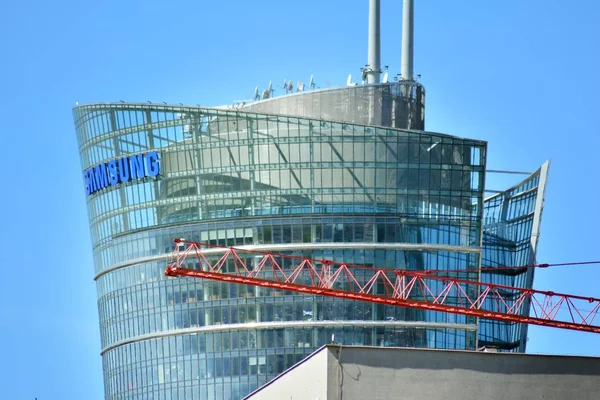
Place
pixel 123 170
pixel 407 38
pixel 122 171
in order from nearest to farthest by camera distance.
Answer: pixel 123 170 < pixel 122 171 < pixel 407 38

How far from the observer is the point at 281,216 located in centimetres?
17700

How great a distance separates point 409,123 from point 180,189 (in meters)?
28.4

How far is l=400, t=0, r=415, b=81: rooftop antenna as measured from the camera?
193m

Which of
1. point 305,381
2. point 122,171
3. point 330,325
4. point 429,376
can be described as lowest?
point 330,325

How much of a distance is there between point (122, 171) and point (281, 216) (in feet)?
66.7

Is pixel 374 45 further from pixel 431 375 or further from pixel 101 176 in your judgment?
pixel 431 375

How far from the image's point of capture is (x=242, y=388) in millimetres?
176625

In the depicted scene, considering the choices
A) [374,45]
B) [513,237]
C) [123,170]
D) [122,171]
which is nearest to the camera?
[123,170]

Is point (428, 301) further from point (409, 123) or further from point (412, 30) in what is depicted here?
point (412, 30)

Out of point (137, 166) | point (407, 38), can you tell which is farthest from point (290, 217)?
point (407, 38)

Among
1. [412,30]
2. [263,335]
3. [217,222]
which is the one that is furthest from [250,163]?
[412,30]

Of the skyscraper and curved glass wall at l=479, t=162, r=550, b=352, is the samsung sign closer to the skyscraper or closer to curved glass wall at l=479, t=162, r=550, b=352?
the skyscraper

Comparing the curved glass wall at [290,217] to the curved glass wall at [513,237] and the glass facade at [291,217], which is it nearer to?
the glass facade at [291,217]

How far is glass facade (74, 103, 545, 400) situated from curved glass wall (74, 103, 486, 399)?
4.5 inches
